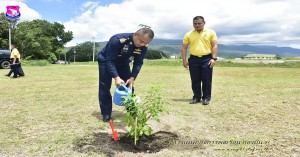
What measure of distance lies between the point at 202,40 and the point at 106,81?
306 cm

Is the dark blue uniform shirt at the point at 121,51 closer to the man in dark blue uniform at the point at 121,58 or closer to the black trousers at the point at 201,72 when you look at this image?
the man in dark blue uniform at the point at 121,58

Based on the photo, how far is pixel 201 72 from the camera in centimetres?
823

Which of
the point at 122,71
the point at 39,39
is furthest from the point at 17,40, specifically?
the point at 122,71

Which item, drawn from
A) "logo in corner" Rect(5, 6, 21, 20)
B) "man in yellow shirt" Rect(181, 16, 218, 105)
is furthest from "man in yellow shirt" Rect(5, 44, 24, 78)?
"logo in corner" Rect(5, 6, 21, 20)

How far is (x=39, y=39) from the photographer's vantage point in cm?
6994

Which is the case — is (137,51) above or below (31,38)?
below

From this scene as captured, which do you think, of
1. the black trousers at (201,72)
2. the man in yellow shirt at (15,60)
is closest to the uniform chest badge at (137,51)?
the black trousers at (201,72)

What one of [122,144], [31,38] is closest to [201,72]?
[122,144]

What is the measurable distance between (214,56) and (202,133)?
9.38 ft

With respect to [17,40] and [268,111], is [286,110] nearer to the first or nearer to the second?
[268,111]

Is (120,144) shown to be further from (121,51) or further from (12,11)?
(12,11)

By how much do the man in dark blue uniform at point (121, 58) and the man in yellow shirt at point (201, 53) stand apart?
2.58 meters

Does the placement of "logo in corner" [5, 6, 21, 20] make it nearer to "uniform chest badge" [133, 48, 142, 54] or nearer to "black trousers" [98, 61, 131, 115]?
"black trousers" [98, 61, 131, 115]

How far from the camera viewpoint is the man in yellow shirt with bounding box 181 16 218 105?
7.87 meters
